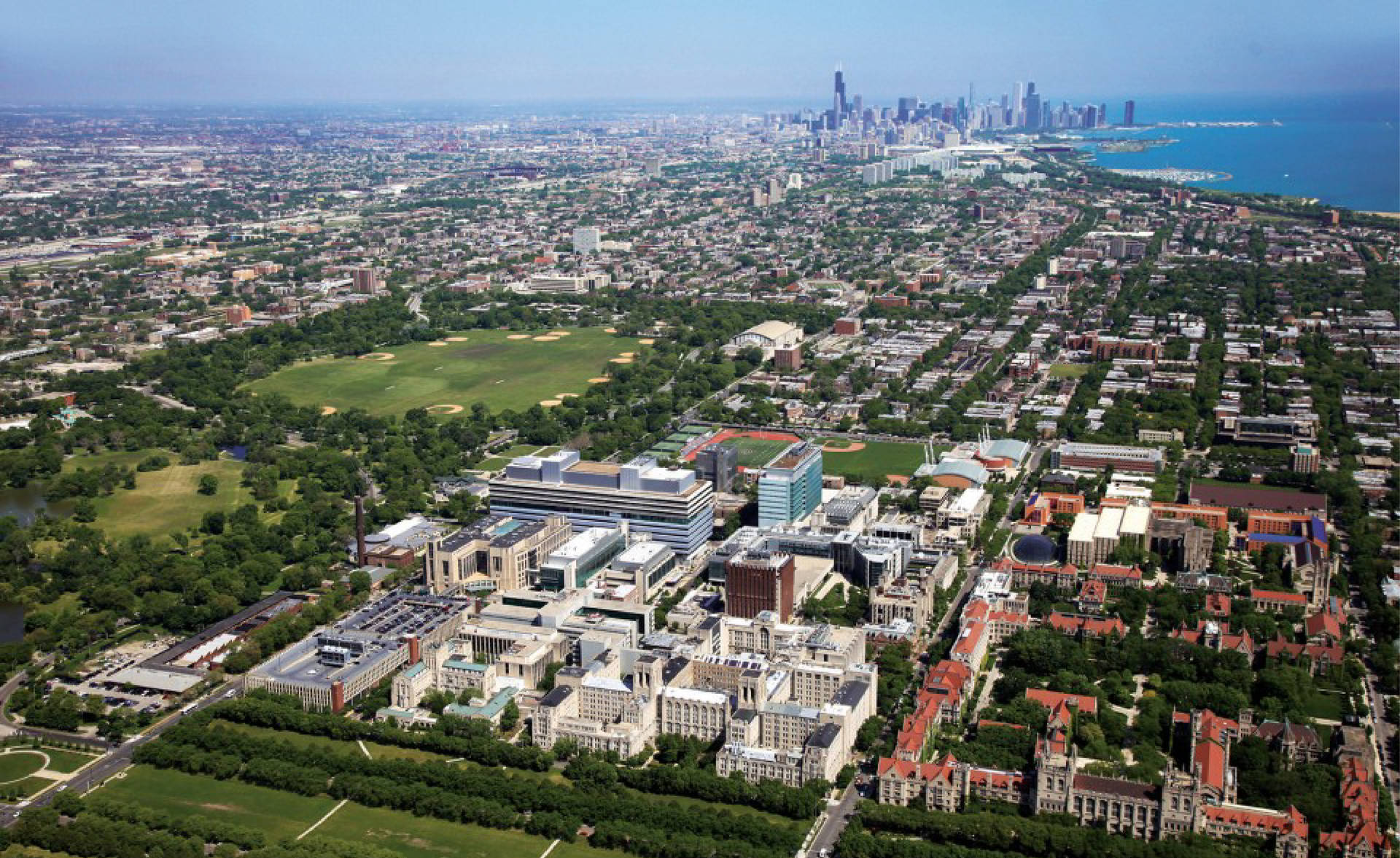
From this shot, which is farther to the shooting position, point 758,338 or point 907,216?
point 907,216

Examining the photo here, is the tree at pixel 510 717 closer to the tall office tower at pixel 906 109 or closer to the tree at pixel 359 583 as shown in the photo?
the tree at pixel 359 583

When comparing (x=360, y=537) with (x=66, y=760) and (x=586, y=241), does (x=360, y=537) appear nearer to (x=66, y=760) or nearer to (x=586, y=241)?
(x=66, y=760)

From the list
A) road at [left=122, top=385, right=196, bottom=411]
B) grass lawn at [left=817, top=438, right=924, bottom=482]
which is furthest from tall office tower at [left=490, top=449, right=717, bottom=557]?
road at [left=122, top=385, right=196, bottom=411]

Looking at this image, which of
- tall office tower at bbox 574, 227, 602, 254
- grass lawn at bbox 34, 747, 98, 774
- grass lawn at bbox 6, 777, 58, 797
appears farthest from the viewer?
tall office tower at bbox 574, 227, 602, 254

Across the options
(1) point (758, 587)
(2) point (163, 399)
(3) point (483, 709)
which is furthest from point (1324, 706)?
(2) point (163, 399)

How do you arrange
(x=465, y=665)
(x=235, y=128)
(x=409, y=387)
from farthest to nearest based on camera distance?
(x=235, y=128) < (x=409, y=387) < (x=465, y=665)

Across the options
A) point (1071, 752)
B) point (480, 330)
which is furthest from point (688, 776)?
point (480, 330)

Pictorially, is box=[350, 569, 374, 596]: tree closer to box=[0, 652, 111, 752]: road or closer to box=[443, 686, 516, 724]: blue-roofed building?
box=[443, 686, 516, 724]: blue-roofed building

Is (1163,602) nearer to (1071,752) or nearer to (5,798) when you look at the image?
(1071,752)
